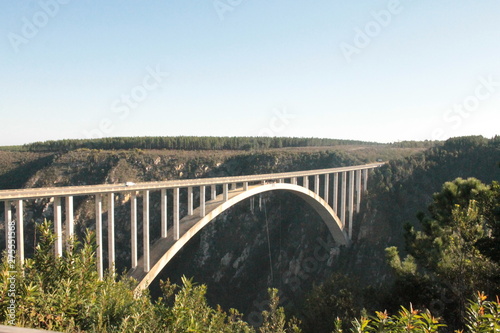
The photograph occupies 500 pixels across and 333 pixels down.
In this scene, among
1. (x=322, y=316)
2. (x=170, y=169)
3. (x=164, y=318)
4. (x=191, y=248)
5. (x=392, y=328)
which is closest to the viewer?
(x=392, y=328)

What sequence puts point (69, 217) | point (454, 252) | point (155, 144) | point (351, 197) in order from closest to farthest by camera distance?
point (69, 217) → point (454, 252) → point (351, 197) → point (155, 144)

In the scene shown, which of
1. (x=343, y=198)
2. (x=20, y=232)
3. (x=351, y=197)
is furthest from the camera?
(x=351, y=197)

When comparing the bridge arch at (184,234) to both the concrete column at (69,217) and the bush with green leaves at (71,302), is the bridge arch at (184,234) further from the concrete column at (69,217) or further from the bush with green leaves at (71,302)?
the bush with green leaves at (71,302)

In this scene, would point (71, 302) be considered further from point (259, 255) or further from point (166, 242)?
point (259, 255)

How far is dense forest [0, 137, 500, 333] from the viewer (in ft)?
14.0

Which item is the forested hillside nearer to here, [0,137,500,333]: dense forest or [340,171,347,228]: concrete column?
[0,137,500,333]: dense forest

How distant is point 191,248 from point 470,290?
3852 centimetres

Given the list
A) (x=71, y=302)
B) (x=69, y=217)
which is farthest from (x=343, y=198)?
(x=71, y=302)

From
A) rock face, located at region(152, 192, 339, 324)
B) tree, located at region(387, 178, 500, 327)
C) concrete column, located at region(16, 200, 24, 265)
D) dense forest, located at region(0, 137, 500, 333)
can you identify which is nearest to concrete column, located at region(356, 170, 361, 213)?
dense forest, located at region(0, 137, 500, 333)

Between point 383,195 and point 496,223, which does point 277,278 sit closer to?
point 383,195

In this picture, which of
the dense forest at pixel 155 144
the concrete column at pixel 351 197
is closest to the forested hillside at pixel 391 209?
the concrete column at pixel 351 197

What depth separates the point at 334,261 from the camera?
32500mm

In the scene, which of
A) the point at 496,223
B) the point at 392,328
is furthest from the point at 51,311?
the point at 496,223

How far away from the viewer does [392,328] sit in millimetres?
3100
